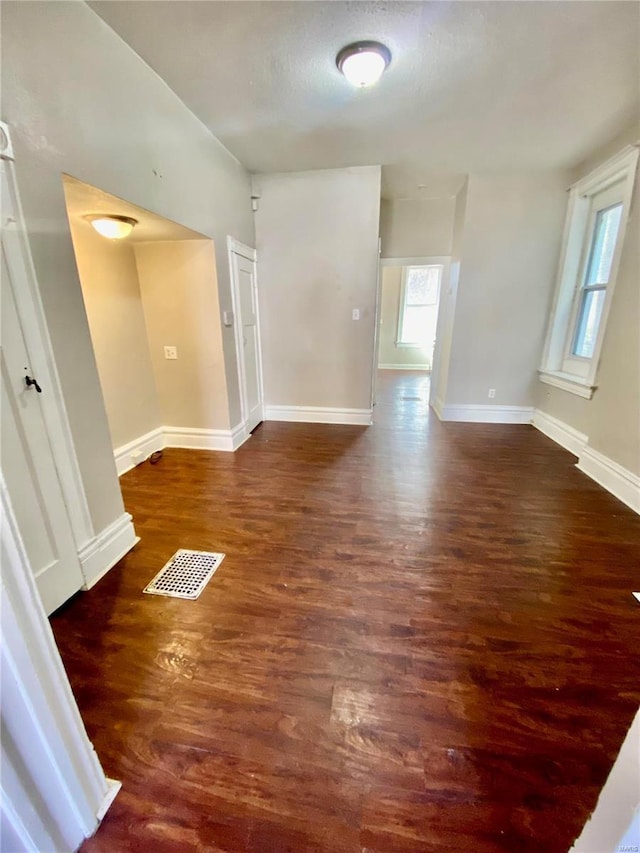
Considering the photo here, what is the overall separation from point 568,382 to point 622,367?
2.44 ft

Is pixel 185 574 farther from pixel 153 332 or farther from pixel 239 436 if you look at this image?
pixel 153 332

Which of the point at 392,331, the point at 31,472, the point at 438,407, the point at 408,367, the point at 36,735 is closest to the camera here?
the point at 36,735

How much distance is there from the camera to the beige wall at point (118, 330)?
2.57m

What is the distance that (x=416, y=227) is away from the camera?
4.45 m

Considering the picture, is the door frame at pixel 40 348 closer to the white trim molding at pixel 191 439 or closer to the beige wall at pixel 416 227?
the white trim molding at pixel 191 439

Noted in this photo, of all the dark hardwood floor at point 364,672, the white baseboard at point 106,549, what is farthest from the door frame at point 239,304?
the white baseboard at point 106,549

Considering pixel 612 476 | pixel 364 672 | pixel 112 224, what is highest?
pixel 112 224

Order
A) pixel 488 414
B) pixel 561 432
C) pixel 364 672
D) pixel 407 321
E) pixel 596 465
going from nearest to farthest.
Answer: pixel 364 672 < pixel 596 465 < pixel 561 432 < pixel 488 414 < pixel 407 321

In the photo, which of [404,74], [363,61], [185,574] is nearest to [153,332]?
[185,574]

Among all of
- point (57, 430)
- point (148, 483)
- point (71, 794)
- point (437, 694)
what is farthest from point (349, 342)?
point (71, 794)

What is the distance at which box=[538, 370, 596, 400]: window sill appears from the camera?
122 inches

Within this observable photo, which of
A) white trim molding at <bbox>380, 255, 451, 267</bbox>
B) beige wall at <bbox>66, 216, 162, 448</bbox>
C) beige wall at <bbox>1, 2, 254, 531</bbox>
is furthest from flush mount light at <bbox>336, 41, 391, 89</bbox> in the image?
white trim molding at <bbox>380, 255, 451, 267</bbox>

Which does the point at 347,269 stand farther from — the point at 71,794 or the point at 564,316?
the point at 71,794

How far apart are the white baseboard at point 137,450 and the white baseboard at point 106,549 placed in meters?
1.06
